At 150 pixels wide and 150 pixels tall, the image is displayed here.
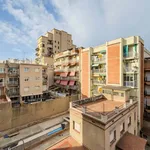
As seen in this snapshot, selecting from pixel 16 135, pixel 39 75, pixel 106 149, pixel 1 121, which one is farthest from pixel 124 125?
pixel 39 75

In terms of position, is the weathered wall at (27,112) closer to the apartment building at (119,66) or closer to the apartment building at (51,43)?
the apartment building at (119,66)

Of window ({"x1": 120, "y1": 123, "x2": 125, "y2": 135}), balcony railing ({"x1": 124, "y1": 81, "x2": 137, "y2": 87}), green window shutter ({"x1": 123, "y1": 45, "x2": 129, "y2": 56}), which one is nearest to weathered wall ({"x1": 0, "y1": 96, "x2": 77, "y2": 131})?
balcony railing ({"x1": 124, "y1": 81, "x2": 137, "y2": 87})

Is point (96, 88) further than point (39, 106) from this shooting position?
Yes

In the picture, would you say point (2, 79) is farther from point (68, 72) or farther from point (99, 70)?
point (99, 70)

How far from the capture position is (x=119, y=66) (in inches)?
874

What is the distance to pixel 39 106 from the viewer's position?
22.5 meters

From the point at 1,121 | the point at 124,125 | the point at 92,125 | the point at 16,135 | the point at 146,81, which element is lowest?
the point at 16,135

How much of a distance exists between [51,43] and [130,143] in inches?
2050

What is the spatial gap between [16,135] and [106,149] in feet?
51.0

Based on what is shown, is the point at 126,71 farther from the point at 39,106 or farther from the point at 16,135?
the point at 16,135

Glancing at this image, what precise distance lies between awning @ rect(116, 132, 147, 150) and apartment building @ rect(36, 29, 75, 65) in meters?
40.7

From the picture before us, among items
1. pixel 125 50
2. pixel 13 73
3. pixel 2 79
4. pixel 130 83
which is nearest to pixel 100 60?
pixel 125 50

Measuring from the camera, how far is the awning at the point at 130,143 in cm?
1135

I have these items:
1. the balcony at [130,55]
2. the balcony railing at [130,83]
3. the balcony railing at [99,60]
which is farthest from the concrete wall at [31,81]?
the balcony at [130,55]
